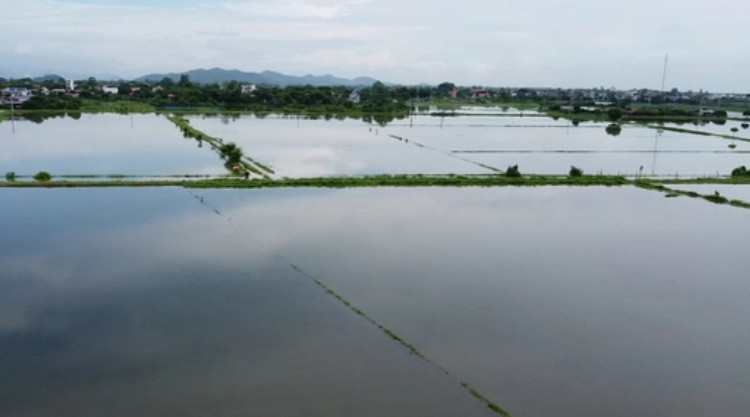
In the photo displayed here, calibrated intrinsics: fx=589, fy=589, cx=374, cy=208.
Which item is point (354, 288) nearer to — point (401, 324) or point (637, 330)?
point (401, 324)

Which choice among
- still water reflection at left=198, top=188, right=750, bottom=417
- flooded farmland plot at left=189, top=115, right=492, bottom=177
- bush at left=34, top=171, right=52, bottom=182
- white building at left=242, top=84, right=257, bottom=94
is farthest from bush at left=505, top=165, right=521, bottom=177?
white building at left=242, top=84, right=257, bottom=94

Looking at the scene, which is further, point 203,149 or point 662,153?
point 662,153

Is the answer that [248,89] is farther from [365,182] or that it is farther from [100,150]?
[365,182]

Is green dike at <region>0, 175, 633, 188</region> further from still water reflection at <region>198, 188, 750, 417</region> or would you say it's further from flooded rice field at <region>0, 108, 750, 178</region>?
flooded rice field at <region>0, 108, 750, 178</region>

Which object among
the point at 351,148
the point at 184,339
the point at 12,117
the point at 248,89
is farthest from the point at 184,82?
the point at 184,339

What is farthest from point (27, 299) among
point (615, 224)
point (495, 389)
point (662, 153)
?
point (662, 153)

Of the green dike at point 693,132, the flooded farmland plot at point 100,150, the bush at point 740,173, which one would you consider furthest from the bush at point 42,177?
the green dike at point 693,132

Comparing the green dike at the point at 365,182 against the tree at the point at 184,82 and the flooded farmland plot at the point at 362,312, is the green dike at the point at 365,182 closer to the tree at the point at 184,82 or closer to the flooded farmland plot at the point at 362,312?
the flooded farmland plot at the point at 362,312

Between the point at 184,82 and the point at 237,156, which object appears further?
the point at 184,82
